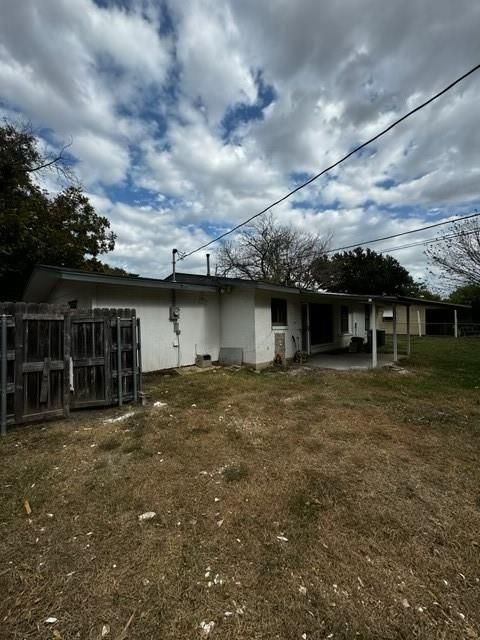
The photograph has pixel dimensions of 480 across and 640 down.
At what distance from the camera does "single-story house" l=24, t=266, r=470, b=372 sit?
7875mm

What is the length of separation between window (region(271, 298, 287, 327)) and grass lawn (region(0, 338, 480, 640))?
18.0 ft

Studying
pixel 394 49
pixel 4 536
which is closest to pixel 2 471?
pixel 4 536

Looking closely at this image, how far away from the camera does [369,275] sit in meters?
27.6

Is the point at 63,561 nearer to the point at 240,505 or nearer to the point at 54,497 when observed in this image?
the point at 54,497

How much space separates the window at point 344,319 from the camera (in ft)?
45.4

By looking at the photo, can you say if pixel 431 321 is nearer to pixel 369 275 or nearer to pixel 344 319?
pixel 369 275

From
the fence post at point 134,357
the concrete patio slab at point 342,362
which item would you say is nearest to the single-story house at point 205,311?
the concrete patio slab at point 342,362

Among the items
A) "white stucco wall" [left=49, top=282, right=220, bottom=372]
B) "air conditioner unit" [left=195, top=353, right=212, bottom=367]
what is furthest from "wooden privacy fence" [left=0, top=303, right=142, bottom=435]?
"air conditioner unit" [left=195, top=353, right=212, bottom=367]

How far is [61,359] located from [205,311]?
5.43 m

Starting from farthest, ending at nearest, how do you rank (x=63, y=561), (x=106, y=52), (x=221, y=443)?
(x=106, y=52), (x=221, y=443), (x=63, y=561)

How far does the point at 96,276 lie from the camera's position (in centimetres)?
677

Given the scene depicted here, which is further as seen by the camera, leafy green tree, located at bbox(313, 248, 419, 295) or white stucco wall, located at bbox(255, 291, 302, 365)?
leafy green tree, located at bbox(313, 248, 419, 295)

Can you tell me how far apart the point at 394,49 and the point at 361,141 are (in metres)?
1.41

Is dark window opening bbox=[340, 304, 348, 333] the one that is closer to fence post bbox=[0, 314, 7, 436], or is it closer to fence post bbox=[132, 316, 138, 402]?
fence post bbox=[132, 316, 138, 402]
